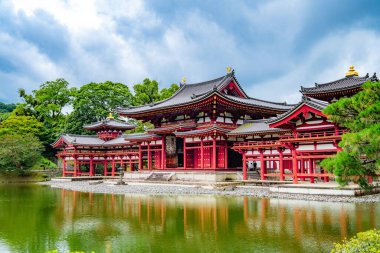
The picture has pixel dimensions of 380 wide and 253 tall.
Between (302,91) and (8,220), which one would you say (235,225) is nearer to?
(8,220)

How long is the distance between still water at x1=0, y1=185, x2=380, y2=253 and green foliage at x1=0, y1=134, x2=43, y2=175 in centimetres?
3013

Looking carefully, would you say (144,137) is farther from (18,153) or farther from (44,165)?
(44,165)

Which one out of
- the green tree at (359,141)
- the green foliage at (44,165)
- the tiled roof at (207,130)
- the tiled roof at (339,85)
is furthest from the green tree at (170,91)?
the green tree at (359,141)

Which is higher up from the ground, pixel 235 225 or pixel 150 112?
pixel 150 112

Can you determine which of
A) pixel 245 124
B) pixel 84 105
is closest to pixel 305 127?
pixel 245 124

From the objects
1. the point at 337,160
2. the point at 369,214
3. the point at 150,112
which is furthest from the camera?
the point at 150,112

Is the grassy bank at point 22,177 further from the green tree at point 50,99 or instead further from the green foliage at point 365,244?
the green foliage at point 365,244

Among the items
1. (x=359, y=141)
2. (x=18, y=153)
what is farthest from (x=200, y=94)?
(x=359, y=141)

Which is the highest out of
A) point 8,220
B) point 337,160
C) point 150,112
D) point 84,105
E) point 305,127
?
point 84,105

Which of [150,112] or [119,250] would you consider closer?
[119,250]

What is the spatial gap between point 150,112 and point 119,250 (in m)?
30.1

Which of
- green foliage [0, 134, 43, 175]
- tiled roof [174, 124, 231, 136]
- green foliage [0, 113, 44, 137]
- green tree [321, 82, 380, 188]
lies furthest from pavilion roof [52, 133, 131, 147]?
green tree [321, 82, 380, 188]

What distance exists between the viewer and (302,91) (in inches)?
1194

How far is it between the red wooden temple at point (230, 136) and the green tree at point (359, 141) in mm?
13227
